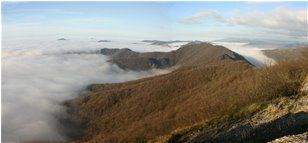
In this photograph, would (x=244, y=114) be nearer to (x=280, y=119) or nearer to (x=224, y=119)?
(x=224, y=119)

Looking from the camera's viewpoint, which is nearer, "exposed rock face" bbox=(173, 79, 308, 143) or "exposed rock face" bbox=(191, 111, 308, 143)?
"exposed rock face" bbox=(191, 111, 308, 143)

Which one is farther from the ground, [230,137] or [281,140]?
[281,140]

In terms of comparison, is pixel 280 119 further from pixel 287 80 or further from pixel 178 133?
pixel 287 80

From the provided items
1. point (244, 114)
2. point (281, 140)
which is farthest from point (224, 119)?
point (281, 140)

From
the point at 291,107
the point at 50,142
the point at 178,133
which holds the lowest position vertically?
the point at 50,142

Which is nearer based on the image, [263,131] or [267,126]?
[263,131]

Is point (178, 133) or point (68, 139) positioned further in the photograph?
point (68, 139)

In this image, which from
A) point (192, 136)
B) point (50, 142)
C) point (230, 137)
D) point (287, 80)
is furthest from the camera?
point (50, 142)

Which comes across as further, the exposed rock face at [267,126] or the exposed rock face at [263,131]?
the exposed rock face at [267,126]

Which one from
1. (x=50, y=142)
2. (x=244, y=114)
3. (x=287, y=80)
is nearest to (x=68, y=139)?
(x=50, y=142)

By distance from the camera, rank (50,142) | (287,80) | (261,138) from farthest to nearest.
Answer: (50,142) < (287,80) < (261,138)
